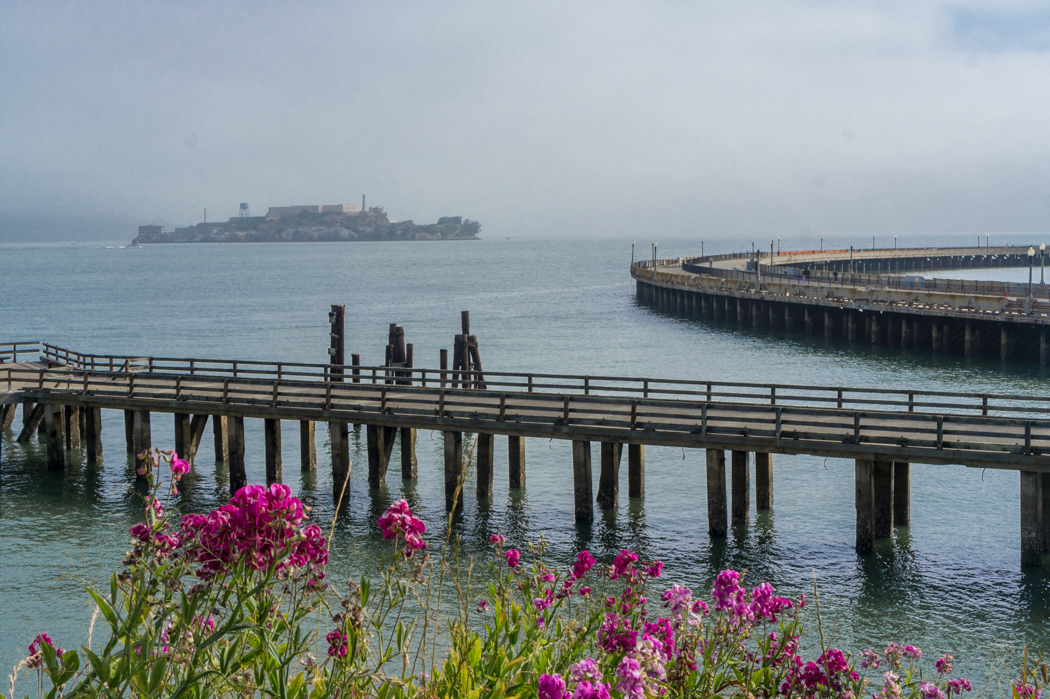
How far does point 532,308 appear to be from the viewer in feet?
310

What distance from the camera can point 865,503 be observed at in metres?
19.0

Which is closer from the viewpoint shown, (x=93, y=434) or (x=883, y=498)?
(x=883, y=498)

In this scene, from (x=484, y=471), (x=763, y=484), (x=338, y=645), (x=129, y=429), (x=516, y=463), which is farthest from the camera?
(x=129, y=429)

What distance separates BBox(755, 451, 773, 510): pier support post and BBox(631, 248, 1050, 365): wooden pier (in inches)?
1270

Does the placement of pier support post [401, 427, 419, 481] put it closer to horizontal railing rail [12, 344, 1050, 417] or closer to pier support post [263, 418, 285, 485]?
horizontal railing rail [12, 344, 1050, 417]

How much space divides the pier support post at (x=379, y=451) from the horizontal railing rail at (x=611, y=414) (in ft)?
2.83

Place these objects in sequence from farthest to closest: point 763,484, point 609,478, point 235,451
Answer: point 235,451, point 763,484, point 609,478

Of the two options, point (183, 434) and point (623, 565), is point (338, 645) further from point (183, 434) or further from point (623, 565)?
point (183, 434)

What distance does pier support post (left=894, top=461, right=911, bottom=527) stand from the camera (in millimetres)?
20562

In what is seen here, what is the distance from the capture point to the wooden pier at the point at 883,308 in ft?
168

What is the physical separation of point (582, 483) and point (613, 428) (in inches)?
59.2

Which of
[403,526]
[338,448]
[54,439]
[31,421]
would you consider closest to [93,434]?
[54,439]

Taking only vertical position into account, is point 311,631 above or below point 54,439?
above

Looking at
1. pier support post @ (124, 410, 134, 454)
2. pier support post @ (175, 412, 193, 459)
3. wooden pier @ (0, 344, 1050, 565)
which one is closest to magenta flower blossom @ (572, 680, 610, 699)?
wooden pier @ (0, 344, 1050, 565)
